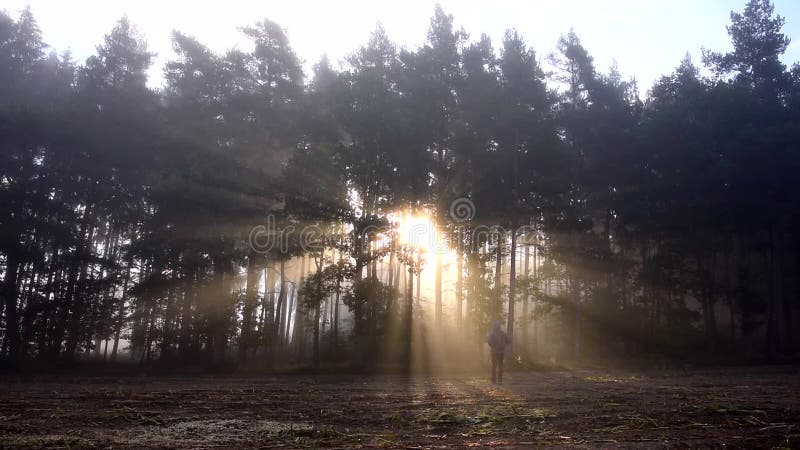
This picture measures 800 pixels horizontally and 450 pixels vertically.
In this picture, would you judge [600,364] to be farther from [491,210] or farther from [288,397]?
[288,397]

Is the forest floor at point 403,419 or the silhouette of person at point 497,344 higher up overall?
the silhouette of person at point 497,344

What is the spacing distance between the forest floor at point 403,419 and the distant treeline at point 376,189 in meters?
14.3

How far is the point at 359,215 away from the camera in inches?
1078

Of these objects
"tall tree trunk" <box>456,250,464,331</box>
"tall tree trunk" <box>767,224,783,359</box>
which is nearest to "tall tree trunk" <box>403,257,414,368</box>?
"tall tree trunk" <box>456,250,464,331</box>

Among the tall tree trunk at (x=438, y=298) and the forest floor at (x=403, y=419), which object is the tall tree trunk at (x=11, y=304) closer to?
the forest floor at (x=403, y=419)

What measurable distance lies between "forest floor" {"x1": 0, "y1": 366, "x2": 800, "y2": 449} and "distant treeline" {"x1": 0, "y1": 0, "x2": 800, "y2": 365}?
1432cm

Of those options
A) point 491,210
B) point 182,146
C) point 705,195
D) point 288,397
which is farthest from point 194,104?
point 705,195

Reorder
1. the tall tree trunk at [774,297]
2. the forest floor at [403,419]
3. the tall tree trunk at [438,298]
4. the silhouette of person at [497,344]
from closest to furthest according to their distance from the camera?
the forest floor at [403,419] → the silhouette of person at [497,344] → the tall tree trunk at [438,298] → the tall tree trunk at [774,297]

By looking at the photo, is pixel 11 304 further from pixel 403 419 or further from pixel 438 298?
pixel 403 419

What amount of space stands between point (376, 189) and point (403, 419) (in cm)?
1981

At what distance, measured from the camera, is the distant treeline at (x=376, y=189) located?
27.0 m

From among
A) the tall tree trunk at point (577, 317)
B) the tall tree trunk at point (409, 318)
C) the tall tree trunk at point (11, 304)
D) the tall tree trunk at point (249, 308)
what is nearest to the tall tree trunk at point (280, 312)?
the tall tree trunk at point (249, 308)

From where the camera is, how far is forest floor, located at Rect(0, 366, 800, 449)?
282 inches

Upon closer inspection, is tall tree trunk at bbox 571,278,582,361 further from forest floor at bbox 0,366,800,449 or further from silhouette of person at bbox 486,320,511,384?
forest floor at bbox 0,366,800,449
